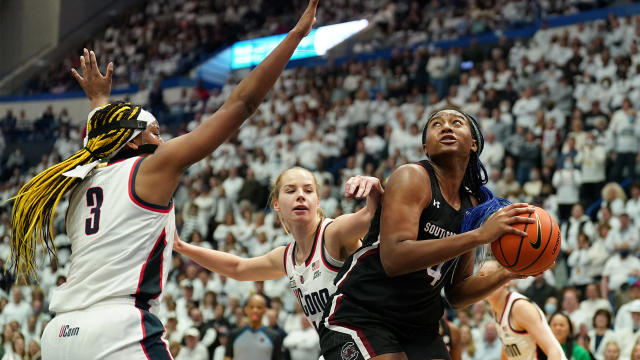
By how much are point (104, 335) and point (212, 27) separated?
69.8 ft

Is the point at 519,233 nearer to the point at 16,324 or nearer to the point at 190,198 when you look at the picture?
the point at 16,324

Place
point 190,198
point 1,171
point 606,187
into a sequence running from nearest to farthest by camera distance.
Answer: point 606,187
point 190,198
point 1,171

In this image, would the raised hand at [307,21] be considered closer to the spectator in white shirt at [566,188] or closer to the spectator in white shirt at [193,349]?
the spectator in white shirt at [193,349]

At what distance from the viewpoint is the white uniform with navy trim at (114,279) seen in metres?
2.78

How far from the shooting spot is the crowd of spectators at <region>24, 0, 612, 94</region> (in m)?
17.3

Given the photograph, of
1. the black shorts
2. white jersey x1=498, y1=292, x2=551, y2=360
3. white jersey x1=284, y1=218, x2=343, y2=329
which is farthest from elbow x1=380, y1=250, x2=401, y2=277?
white jersey x1=498, y1=292, x2=551, y2=360

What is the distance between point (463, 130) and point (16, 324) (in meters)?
9.77

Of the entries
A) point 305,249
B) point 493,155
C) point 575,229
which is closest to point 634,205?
point 575,229

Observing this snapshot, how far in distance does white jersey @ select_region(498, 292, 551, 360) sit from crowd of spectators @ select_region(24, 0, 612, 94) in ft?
38.4

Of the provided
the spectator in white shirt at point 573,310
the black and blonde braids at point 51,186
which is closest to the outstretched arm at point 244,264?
the black and blonde braids at point 51,186

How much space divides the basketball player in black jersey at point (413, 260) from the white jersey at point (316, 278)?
0.42 meters

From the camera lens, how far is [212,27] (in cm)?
2320

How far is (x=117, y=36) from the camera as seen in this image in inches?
934

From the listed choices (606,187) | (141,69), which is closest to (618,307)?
(606,187)
